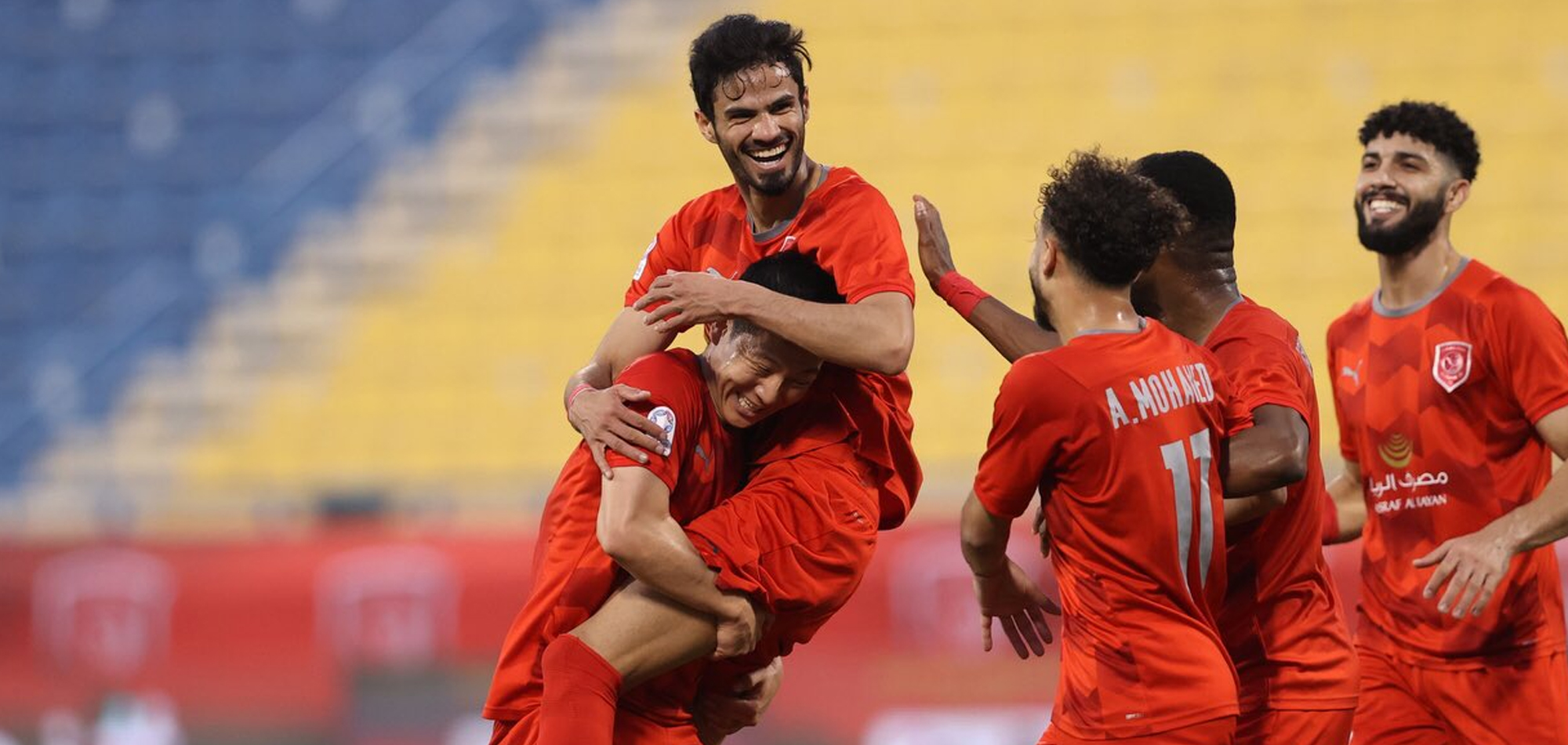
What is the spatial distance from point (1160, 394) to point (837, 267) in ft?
2.94

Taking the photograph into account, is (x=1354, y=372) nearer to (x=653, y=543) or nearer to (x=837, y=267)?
(x=837, y=267)

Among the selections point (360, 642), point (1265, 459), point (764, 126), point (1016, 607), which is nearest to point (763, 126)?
point (764, 126)

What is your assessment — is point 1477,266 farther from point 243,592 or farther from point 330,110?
point 330,110

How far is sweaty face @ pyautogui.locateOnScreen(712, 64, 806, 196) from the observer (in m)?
4.52

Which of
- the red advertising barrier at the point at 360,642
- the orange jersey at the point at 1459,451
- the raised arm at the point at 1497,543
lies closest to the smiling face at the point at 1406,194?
the orange jersey at the point at 1459,451

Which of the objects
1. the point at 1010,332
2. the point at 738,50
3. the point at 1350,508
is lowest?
the point at 1350,508

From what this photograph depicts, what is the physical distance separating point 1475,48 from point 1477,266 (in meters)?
7.54

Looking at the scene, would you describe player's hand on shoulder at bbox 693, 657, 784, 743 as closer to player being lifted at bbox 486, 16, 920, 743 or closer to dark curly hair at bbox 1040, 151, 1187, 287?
player being lifted at bbox 486, 16, 920, 743

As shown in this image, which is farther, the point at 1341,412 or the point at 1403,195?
the point at 1341,412

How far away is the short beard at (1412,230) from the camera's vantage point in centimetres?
527

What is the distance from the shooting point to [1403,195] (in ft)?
17.4

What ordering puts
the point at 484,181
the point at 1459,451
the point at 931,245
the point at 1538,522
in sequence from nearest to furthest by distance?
the point at 931,245, the point at 1538,522, the point at 1459,451, the point at 484,181

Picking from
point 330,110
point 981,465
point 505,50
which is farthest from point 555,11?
point 981,465

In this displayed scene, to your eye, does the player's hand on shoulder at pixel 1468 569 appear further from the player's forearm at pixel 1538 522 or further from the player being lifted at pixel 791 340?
the player being lifted at pixel 791 340
